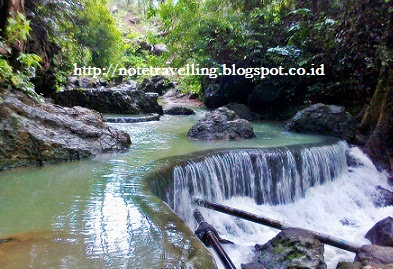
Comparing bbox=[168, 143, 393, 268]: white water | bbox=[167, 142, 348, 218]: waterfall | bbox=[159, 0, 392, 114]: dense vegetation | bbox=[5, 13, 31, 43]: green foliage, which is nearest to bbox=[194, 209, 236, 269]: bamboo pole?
bbox=[168, 143, 393, 268]: white water

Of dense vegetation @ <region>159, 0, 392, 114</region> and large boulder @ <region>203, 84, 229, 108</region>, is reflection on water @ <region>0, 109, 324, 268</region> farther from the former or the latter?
large boulder @ <region>203, 84, 229, 108</region>

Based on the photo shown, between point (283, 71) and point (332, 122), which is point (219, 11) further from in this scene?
point (332, 122)

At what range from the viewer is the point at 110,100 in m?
12.9

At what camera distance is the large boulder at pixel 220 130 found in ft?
29.8

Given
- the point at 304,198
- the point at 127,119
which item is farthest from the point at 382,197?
the point at 127,119

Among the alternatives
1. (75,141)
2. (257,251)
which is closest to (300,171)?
(257,251)

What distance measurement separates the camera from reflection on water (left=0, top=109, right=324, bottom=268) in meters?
2.74

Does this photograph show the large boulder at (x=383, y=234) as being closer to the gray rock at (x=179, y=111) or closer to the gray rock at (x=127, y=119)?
the gray rock at (x=127, y=119)

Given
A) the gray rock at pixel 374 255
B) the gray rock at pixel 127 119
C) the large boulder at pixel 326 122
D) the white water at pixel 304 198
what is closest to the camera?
the gray rock at pixel 374 255

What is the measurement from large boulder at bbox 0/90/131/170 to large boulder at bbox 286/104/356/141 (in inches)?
221

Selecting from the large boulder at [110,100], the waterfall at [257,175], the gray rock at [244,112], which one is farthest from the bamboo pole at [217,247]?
the gray rock at [244,112]

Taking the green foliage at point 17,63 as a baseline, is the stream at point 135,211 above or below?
below

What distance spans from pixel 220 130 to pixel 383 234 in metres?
4.82

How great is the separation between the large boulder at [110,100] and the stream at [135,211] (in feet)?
11.7
